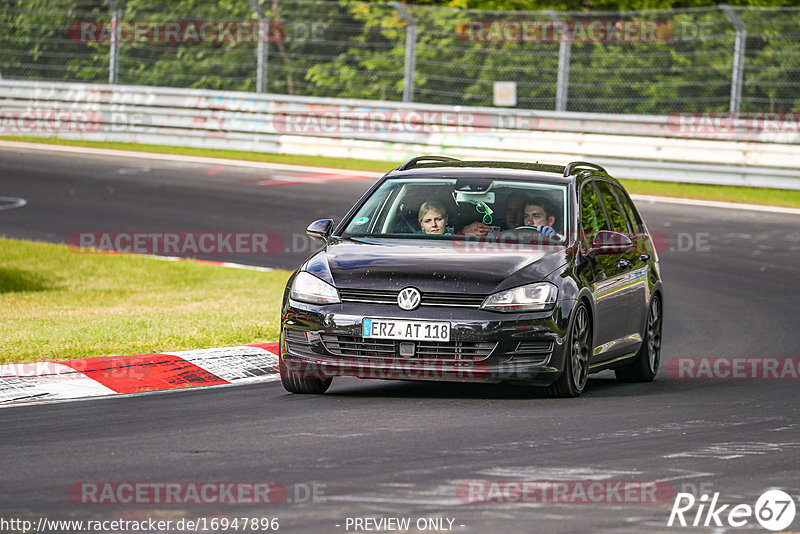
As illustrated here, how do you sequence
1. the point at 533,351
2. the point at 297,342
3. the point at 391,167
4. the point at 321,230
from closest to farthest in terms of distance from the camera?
the point at 533,351 → the point at 297,342 → the point at 321,230 → the point at 391,167

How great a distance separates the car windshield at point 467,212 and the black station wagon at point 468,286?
0.01m

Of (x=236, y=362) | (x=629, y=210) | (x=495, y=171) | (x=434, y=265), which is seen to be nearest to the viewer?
(x=434, y=265)

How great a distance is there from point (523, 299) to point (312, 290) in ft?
4.31

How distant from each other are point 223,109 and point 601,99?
297 inches

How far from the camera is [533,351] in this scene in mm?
9055

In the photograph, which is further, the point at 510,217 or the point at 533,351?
the point at 510,217

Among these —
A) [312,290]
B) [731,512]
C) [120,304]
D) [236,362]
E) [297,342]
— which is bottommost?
[120,304]

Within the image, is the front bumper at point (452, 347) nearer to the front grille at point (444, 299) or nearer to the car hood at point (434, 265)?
the front grille at point (444, 299)

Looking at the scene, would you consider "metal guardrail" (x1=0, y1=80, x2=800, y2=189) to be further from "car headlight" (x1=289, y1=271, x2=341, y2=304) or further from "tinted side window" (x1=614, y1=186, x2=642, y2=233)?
"car headlight" (x1=289, y1=271, x2=341, y2=304)

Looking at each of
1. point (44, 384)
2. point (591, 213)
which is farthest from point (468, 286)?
point (44, 384)

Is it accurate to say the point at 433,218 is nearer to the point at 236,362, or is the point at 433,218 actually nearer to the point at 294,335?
the point at 294,335

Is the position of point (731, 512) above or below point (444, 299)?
below

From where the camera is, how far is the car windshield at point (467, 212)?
393 inches

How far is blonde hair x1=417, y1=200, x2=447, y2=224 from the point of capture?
1018 cm
